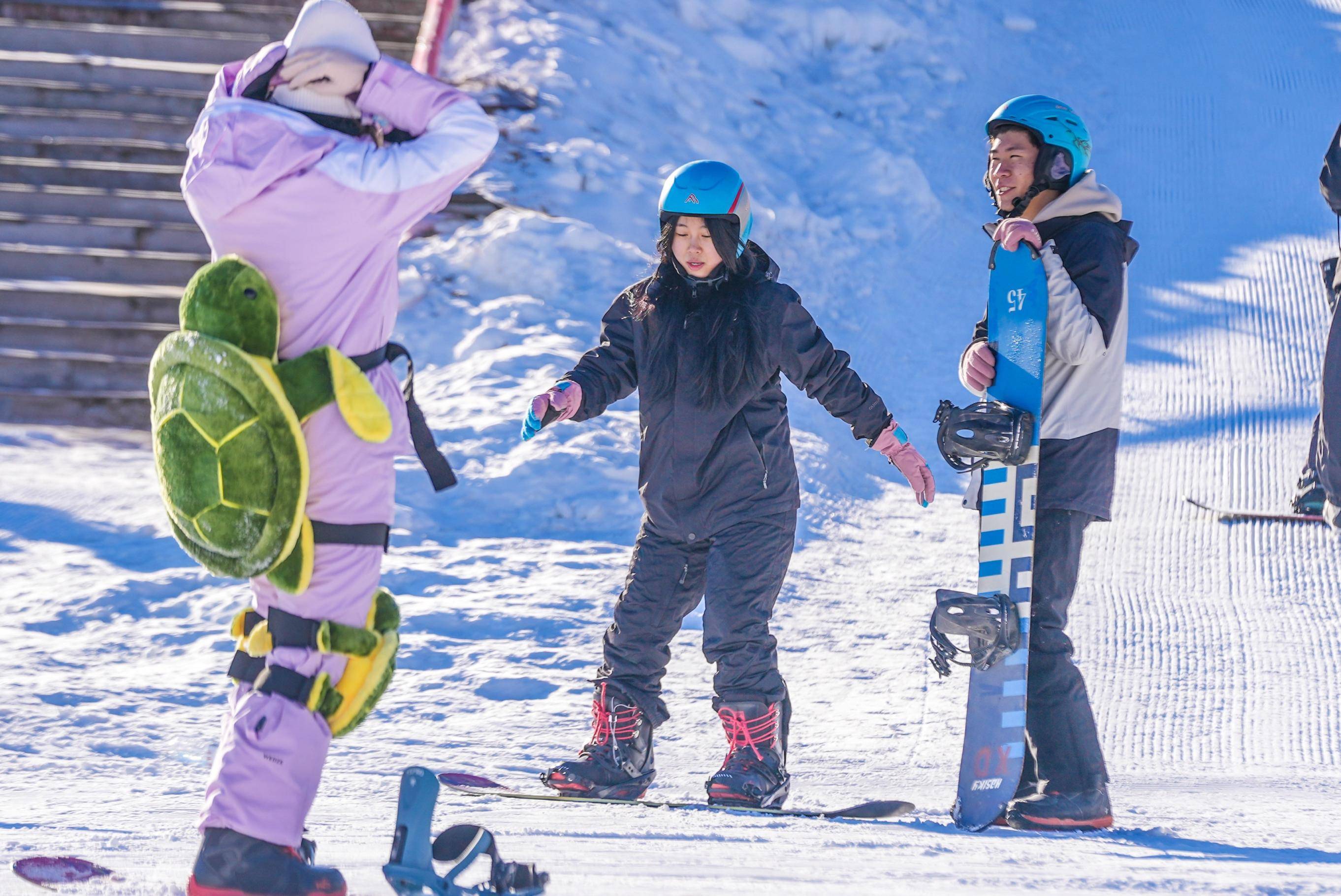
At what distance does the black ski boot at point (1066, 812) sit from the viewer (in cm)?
360

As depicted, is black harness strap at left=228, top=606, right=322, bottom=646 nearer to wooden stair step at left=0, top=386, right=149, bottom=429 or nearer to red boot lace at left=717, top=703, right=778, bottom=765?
red boot lace at left=717, top=703, right=778, bottom=765

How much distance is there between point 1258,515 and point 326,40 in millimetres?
5188

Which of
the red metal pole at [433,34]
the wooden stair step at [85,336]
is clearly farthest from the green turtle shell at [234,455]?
the red metal pole at [433,34]

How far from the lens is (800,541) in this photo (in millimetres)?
6457

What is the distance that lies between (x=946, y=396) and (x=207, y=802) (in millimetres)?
6189

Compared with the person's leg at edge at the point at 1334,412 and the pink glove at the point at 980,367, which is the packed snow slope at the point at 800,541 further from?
the pink glove at the point at 980,367

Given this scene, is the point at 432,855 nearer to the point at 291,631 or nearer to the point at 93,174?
the point at 291,631

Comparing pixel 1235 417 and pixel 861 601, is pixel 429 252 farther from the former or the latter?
pixel 1235 417

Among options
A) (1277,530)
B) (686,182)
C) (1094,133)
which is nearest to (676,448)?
(686,182)

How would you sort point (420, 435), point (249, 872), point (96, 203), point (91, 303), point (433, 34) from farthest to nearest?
1. point (433, 34)
2. point (96, 203)
3. point (91, 303)
4. point (420, 435)
5. point (249, 872)

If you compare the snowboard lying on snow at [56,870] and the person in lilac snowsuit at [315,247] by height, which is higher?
the person in lilac snowsuit at [315,247]

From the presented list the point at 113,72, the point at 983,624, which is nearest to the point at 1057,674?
the point at 983,624

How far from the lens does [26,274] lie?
8695 millimetres

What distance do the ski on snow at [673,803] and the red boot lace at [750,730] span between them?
17 cm
